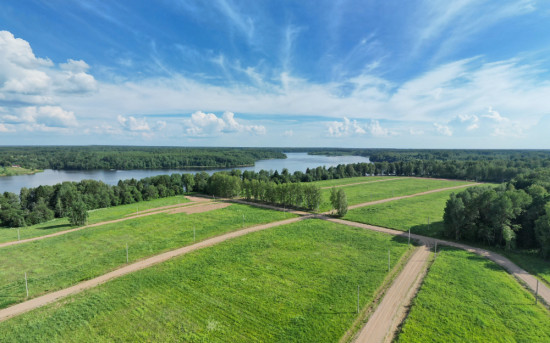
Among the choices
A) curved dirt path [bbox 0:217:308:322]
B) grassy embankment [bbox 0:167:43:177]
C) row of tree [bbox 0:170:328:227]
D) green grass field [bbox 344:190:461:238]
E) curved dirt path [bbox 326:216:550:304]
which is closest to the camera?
curved dirt path [bbox 0:217:308:322]

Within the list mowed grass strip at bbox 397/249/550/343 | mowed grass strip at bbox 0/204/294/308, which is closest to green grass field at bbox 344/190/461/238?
mowed grass strip at bbox 397/249/550/343

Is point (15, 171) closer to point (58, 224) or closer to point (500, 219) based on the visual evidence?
point (58, 224)

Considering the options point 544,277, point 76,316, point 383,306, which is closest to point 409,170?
point 544,277

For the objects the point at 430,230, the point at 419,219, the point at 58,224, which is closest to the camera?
the point at 430,230

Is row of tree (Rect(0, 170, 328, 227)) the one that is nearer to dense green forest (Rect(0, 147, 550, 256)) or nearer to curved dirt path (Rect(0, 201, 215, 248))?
dense green forest (Rect(0, 147, 550, 256))

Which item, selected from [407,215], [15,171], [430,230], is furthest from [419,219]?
[15,171]

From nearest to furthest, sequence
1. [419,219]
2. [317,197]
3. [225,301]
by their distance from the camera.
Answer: [225,301]
[419,219]
[317,197]
